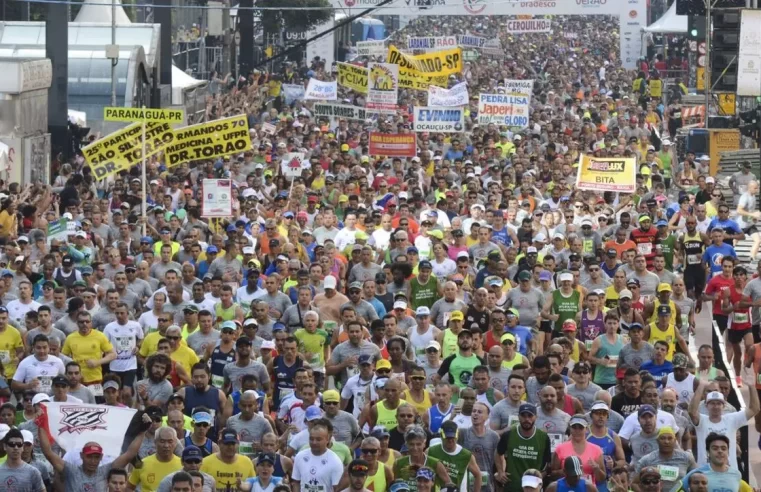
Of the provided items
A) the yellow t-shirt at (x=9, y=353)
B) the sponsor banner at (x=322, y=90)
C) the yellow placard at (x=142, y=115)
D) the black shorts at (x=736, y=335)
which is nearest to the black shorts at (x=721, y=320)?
the black shorts at (x=736, y=335)

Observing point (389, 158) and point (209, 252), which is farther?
point (389, 158)

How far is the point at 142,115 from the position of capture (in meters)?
22.2

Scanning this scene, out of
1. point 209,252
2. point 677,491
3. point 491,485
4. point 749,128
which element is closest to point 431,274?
point 209,252

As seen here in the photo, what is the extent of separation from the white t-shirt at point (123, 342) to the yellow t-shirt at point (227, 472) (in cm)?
398

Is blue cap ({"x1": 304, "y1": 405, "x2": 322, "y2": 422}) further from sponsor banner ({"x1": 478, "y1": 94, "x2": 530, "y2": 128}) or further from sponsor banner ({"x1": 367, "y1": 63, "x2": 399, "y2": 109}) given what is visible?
sponsor banner ({"x1": 367, "y1": 63, "x2": 399, "y2": 109})

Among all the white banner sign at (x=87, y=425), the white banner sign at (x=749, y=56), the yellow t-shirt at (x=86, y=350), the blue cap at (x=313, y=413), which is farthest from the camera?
the white banner sign at (x=749, y=56)

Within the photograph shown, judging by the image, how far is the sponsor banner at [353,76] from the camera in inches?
1352

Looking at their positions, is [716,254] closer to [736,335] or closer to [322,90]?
[736,335]

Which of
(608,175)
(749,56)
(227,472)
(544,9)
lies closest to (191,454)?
(227,472)

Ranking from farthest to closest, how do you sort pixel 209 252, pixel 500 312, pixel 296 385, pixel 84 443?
pixel 209 252
pixel 500 312
pixel 296 385
pixel 84 443

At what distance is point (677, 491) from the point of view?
471 inches

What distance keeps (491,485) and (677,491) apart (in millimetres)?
1629

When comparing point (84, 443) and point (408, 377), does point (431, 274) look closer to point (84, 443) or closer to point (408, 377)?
point (408, 377)

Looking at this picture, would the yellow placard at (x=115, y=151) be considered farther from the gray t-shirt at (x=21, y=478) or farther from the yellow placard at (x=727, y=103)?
the yellow placard at (x=727, y=103)
